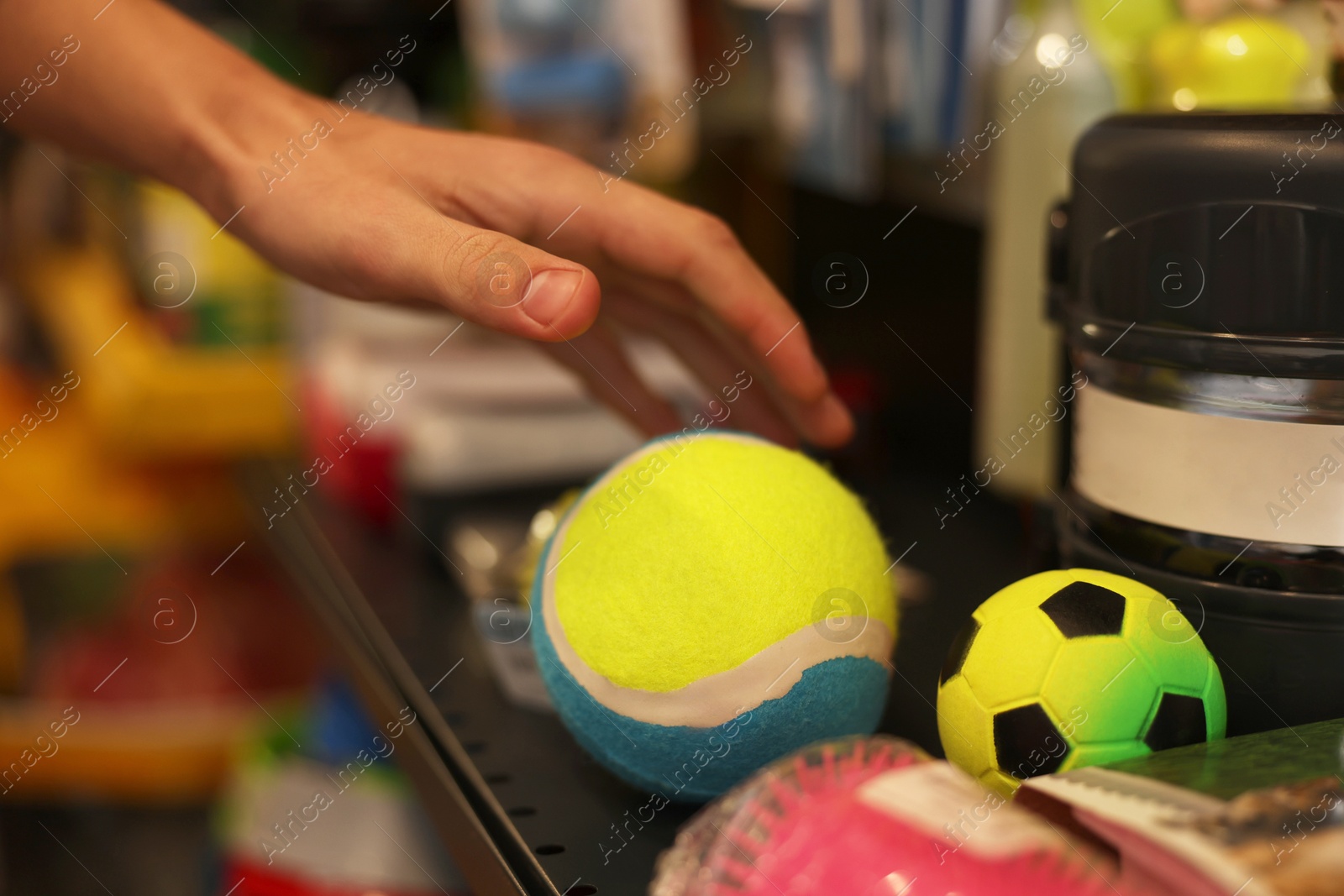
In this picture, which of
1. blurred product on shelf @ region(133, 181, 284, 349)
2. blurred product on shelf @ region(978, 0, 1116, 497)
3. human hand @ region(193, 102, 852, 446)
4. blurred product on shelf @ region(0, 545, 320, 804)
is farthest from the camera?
blurred product on shelf @ region(133, 181, 284, 349)

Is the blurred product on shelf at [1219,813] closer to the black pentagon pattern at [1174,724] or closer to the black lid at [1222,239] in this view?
the black pentagon pattern at [1174,724]

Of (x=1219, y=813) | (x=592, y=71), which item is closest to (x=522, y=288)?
(x=1219, y=813)

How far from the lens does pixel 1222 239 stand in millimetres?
564

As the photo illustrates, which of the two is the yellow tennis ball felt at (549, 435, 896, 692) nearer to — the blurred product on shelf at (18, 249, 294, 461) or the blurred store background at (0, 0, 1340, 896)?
the blurred store background at (0, 0, 1340, 896)

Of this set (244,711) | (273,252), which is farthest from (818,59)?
(244,711)

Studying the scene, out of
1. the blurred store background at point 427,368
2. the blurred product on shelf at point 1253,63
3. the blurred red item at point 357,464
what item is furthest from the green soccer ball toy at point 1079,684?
the blurred red item at point 357,464

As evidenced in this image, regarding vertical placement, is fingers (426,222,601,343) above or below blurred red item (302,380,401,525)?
above

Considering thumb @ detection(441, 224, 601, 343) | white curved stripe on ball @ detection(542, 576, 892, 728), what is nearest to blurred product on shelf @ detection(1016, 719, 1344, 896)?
white curved stripe on ball @ detection(542, 576, 892, 728)

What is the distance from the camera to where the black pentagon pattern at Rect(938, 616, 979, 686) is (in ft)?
1.92

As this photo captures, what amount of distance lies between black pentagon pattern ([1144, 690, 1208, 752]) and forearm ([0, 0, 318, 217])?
0.63m

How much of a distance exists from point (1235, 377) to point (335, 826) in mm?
818

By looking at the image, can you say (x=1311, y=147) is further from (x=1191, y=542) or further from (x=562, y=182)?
(x=562, y=182)

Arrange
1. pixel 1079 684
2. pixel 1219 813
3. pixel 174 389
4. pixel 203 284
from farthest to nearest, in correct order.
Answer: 1. pixel 203 284
2. pixel 174 389
3. pixel 1079 684
4. pixel 1219 813

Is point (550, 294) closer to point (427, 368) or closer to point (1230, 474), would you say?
point (1230, 474)
